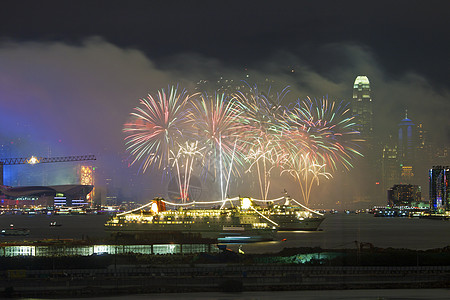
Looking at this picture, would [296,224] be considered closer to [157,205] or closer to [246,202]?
[246,202]

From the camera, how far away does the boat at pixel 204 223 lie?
4198 inches

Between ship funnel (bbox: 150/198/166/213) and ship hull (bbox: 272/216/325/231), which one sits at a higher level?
ship funnel (bbox: 150/198/166/213)

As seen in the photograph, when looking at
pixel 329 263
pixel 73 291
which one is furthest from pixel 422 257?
pixel 73 291

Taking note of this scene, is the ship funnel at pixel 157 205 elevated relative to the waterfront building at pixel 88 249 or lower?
elevated

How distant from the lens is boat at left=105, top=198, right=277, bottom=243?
350 feet

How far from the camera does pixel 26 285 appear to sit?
1715 inches

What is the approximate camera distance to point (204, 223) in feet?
363

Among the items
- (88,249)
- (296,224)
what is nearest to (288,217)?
(296,224)

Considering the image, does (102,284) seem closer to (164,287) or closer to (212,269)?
(164,287)

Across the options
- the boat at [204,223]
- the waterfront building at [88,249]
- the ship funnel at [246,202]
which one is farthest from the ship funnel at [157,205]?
the waterfront building at [88,249]

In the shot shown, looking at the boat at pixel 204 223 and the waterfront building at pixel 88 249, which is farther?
the boat at pixel 204 223

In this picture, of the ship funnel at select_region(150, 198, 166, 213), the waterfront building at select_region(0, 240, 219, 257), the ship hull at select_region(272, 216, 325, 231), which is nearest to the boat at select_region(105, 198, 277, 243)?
the ship funnel at select_region(150, 198, 166, 213)

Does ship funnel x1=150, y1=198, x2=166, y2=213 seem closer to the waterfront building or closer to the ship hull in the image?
the ship hull

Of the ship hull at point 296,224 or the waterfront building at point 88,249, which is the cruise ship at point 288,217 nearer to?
the ship hull at point 296,224
